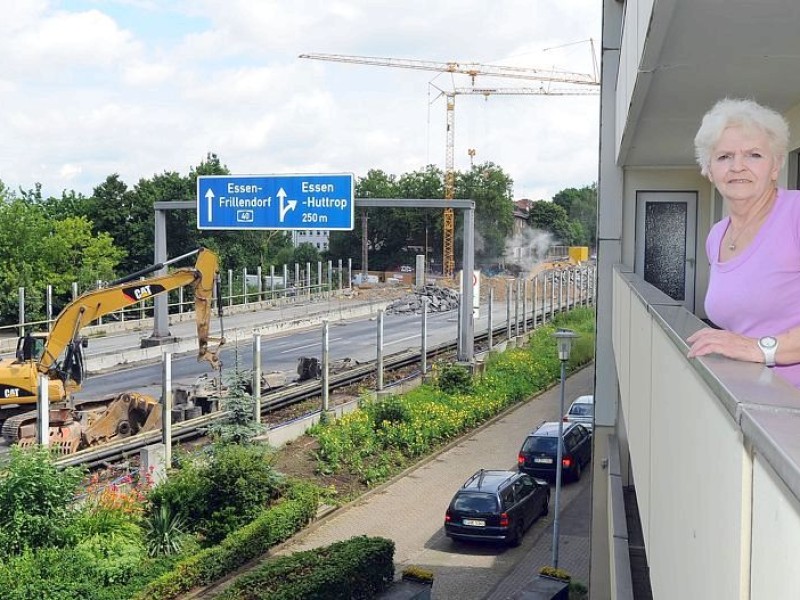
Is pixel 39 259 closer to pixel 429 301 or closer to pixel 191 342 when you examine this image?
pixel 191 342

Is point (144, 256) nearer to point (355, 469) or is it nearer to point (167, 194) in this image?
point (167, 194)

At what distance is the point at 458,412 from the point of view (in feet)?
90.7

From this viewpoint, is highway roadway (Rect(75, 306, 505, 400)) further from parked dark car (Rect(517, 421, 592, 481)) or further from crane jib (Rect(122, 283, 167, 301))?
parked dark car (Rect(517, 421, 592, 481))

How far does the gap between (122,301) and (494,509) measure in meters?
9.83

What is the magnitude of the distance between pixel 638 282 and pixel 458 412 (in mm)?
21196

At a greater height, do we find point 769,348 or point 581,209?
point 581,209

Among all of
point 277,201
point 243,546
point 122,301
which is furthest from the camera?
point 277,201

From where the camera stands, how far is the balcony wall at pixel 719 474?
1638 millimetres

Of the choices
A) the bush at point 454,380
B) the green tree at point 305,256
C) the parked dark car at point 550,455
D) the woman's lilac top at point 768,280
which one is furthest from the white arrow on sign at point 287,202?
the green tree at point 305,256

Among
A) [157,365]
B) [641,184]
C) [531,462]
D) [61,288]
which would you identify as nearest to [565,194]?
[61,288]

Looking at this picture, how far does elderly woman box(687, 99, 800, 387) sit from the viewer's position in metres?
2.90

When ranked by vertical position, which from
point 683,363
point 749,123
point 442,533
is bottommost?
point 442,533

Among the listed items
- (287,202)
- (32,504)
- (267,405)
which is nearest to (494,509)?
(32,504)

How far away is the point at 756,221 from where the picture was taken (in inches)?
122
